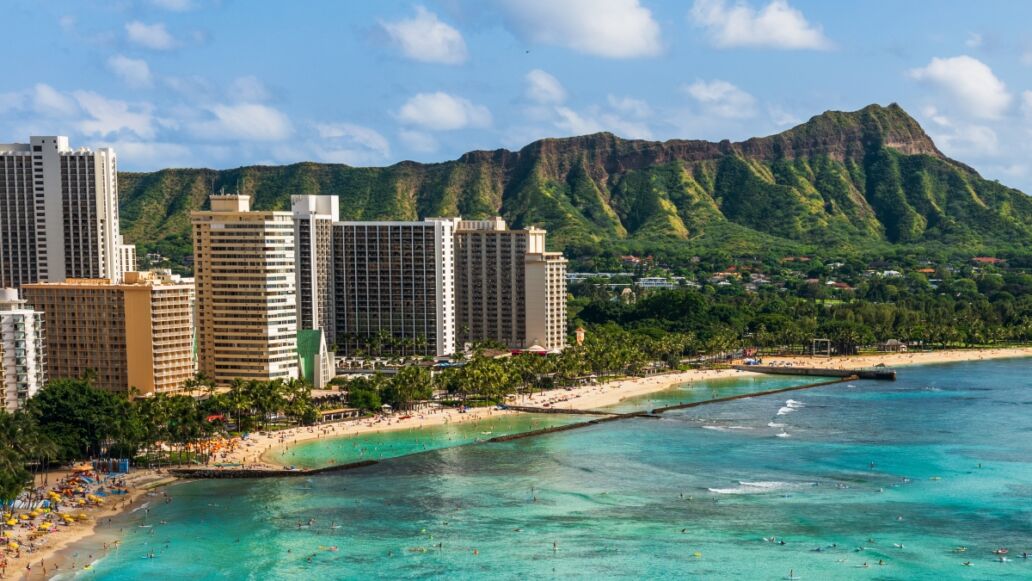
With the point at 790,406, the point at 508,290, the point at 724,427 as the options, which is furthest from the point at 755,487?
the point at 508,290

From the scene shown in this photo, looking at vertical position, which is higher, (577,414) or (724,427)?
(577,414)

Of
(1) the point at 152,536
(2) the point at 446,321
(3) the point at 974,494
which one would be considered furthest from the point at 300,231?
(3) the point at 974,494

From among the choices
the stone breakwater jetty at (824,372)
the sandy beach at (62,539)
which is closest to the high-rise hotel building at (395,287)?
the stone breakwater jetty at (824,372)

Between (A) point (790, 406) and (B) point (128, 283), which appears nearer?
(B) point (128, 283)

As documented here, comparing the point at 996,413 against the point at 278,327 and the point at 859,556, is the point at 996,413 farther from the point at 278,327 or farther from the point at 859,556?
the point at 278,327

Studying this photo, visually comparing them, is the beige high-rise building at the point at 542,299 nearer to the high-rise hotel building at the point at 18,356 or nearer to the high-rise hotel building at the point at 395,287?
the high-rise hotel building at the point at 395,287

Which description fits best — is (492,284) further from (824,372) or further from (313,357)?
(824,372)

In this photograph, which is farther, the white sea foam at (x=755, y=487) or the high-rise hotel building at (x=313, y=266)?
the high-rise hotel building at (x=313, y=266)
